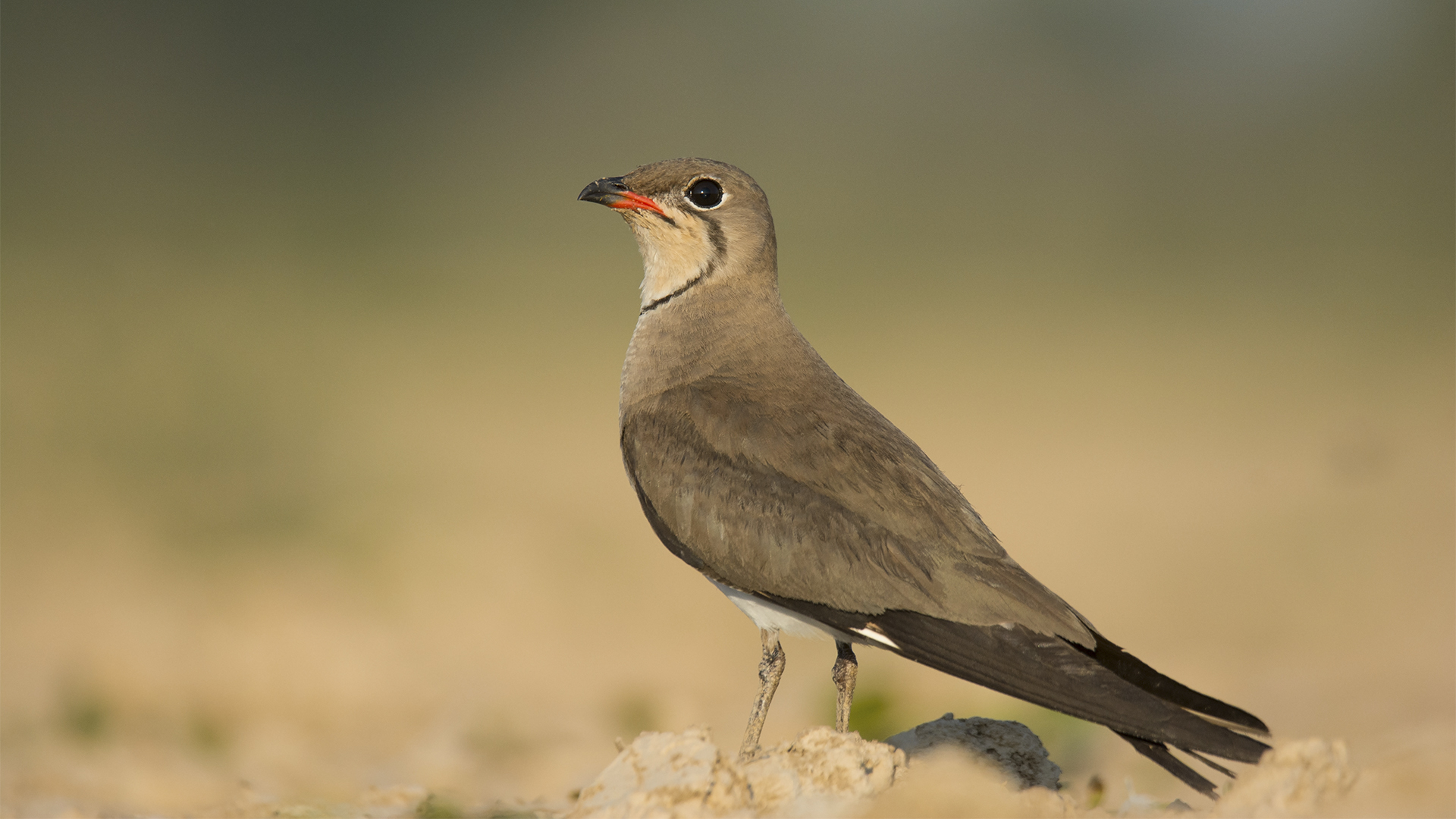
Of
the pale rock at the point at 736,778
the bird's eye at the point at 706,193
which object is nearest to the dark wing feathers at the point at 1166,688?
the pale rock at the point at 736,778

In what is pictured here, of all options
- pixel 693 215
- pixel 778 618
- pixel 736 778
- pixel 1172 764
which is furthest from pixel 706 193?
pixel 1172 764

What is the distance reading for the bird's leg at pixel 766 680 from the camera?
12.7 feet

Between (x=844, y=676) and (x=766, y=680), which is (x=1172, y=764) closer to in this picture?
(x=844, y=676)

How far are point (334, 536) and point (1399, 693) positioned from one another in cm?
596

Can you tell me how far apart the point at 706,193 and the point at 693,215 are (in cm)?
10

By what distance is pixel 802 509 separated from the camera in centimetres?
380

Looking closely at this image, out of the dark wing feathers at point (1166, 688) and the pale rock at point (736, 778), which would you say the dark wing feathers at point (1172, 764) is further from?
the pale rock at point (736, 778)

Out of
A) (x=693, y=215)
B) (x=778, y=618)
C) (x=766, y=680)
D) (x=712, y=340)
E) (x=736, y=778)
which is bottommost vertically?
(x=736, y=778)

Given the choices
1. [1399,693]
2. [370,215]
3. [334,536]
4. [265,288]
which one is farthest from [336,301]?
[1399,693]

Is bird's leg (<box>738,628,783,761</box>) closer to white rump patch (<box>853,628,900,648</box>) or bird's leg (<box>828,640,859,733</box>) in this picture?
bird's leg (<box>828,640,859,733</box>)

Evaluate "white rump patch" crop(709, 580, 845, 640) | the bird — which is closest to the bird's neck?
the bird

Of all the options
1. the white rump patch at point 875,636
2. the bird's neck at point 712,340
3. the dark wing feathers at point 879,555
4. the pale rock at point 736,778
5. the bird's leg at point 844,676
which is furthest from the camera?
the bird's neck at point 712,340

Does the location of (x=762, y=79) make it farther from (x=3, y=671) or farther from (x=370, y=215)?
(x=3, y=671)

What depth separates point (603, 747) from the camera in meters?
5.23
